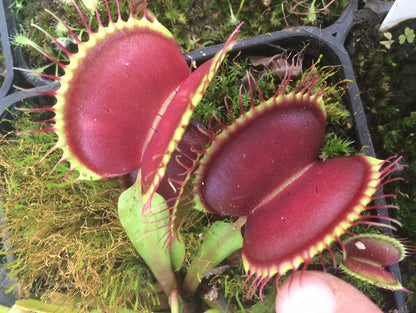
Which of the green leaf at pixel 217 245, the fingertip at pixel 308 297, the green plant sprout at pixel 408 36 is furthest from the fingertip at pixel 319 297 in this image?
the green plant sprout at pixel 408 36

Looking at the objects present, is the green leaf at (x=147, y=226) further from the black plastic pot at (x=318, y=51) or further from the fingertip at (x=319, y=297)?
the black plastic pot at (x=318, y=51)

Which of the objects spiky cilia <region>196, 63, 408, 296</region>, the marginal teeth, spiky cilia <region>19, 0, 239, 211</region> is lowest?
the marginal teeth

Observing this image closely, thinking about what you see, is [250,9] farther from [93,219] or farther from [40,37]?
[93,219]

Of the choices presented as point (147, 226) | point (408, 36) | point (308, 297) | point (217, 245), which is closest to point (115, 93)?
point (147, 226)

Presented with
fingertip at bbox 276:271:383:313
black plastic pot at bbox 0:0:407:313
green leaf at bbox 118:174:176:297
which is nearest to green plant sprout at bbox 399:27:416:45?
black plastic pot at bbox 0:0:407:313

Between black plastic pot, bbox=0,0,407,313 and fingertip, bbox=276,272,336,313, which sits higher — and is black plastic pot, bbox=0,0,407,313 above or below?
above

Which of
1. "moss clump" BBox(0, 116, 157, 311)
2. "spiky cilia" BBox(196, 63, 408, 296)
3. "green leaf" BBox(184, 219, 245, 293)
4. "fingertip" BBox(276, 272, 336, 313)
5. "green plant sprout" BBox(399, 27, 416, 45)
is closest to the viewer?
"spiky cilia" BBox(196, 63, 408, 296)

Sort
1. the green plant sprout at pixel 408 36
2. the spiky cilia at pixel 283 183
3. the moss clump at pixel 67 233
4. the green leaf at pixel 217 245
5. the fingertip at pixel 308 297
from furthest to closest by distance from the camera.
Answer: the green plant sprout at pixel 408 36
the moss clump at pixel 67 233
the green leaf at pixel 217 245
the fingertip at pixel 308 297
the spiky cilia at pixel 283 183

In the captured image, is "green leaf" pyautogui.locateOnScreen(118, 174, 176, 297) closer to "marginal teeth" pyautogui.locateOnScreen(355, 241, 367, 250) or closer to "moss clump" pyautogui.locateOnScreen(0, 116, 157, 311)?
"moss clump" pyautogui.locateOnScreen(0, 116, 157, 311)
